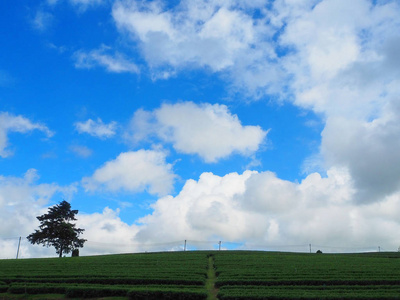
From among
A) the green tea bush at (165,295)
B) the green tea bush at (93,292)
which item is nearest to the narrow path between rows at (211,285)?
the green tea bush at (165,295)

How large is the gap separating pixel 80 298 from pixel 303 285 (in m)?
17.6

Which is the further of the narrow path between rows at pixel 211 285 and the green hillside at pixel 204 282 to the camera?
the narrow path between rows at pixel 211 285

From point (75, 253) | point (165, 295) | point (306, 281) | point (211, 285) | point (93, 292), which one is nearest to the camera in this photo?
point (165, 295)

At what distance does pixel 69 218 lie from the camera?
226 ft

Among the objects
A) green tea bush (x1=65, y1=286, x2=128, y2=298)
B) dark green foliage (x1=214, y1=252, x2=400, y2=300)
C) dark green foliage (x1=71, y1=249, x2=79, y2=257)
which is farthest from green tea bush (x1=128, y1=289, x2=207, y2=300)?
dark green foliage (x1=71, y1=249, x2=79, y2=257)

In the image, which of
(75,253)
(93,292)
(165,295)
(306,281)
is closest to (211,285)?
(165,295)

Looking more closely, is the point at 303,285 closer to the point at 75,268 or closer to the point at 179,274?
the point at 179,274

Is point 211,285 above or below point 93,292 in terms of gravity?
above

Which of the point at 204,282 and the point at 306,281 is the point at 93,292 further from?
the point at 306,281

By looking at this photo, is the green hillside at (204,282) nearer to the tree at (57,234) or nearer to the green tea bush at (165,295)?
the green tea bush at (165,295)

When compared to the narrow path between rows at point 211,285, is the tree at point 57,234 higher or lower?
higher

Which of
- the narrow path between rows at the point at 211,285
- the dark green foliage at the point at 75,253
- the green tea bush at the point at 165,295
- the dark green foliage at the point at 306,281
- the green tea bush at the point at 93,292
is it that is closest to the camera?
the dark green foliage at the point at 306,281

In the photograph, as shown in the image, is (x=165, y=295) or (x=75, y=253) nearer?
(x=165, y=295)

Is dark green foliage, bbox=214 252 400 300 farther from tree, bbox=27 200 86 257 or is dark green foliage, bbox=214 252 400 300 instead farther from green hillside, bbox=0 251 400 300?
tree, bbox=27 200 86 257
